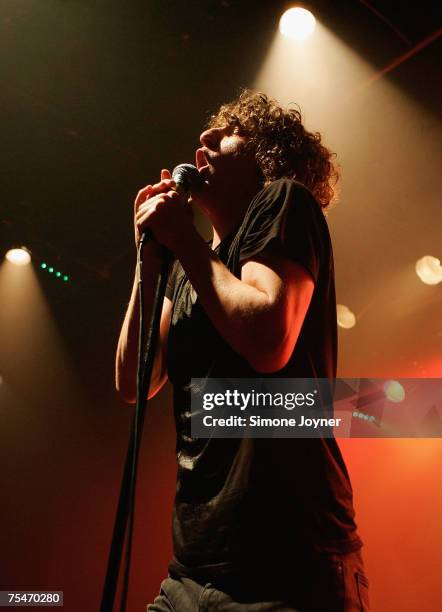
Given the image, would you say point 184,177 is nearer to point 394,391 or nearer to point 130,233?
point 394,391

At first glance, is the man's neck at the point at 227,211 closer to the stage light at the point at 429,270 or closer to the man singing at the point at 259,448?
the man singing at the point at 259,448

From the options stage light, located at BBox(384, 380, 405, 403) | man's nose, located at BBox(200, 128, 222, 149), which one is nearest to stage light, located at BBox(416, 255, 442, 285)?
stage light, located at BBox(384, 380, 405, 403)

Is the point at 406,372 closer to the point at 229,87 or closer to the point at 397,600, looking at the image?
the point at 397,600

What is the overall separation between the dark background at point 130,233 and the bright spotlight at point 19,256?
56mm

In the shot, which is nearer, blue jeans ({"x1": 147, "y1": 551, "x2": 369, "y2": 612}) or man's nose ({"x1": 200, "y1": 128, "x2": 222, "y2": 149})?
blue jeans ({"x1": 147, "y1": 551, "x2": 369, "y2": 612})

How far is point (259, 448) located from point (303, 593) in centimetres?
26

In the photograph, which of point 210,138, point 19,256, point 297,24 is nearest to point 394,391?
point 210,138

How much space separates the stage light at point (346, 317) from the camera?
118 inches

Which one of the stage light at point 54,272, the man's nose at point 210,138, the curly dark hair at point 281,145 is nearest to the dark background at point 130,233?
the stage light at point 54,272

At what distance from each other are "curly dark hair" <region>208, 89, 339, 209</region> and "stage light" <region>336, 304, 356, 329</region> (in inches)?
51.6

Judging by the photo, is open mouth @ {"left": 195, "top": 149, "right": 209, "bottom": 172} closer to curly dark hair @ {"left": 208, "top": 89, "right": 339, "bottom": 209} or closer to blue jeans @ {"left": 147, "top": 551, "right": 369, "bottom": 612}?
curly dark hair @ {"left": 208, "top": 89, "right": 339, "bottom": 209}

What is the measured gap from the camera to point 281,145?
163 centimetres

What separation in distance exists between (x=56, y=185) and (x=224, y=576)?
2.72 metres

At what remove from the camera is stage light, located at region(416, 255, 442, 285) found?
2.91m
